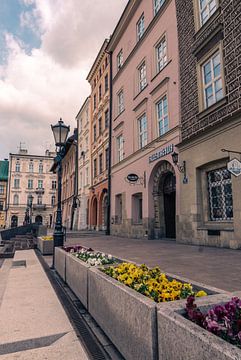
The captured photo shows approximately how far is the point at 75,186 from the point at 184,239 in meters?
24.7

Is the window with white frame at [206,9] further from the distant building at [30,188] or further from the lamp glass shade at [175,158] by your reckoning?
the distant building at [30,188]

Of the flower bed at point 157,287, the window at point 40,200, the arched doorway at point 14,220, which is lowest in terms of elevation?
the flower bed at point 157,287

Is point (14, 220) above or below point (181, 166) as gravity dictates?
below

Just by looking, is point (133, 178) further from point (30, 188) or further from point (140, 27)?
point (30, 188)

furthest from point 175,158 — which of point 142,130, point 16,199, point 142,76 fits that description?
point 16,199

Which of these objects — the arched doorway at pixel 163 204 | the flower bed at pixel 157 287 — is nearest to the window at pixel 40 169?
the arched doorway at pixel 163 204

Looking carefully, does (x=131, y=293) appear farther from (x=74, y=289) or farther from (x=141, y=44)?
(x=141, y=44)

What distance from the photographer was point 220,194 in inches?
390

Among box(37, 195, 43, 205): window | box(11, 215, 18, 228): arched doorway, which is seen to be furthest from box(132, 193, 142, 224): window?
box(11, 215, 18, 228): arched doorway

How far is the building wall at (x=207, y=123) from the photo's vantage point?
8867 mm

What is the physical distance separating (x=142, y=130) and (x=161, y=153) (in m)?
3.85

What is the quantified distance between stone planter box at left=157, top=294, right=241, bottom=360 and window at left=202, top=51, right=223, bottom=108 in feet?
30.7

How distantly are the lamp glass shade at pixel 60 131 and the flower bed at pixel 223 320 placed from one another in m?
7.14

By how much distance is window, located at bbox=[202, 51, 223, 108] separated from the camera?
10.0 metres
